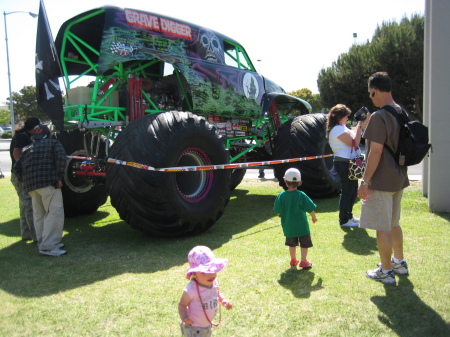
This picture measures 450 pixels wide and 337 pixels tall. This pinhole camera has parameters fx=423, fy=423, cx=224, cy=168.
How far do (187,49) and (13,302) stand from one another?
13.9ft

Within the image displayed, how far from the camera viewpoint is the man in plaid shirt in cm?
475

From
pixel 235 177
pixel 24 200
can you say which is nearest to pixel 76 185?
pixel 24 200

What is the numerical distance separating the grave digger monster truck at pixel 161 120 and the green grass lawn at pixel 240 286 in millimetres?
619

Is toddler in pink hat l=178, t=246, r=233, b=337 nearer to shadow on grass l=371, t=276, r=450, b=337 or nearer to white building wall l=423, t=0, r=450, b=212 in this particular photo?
shadow on grass l=371, t=276, r=450, b=337

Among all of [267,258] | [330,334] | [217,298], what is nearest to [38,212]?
[267,258]

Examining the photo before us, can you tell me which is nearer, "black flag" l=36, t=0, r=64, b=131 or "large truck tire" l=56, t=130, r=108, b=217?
"black flag" l=36, t=0, r=64, b=131

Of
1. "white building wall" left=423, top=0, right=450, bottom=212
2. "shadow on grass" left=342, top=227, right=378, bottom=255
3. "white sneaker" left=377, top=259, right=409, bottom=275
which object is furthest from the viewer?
"white building wall" left=423, top=0, right=450, bottom=212

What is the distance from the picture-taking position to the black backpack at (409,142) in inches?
137

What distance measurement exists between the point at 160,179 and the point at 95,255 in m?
1.09

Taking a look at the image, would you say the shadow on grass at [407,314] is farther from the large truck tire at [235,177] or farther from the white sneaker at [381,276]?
the large truck tire at [235,177]

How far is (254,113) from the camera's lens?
753cm

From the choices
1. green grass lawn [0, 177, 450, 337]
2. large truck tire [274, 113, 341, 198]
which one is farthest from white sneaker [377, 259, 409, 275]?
large truck tire [274, 113, 341, 198]

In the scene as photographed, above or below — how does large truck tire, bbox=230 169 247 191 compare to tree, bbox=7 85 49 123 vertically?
below

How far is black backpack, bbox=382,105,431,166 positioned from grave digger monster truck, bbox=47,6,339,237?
246 centimetres
